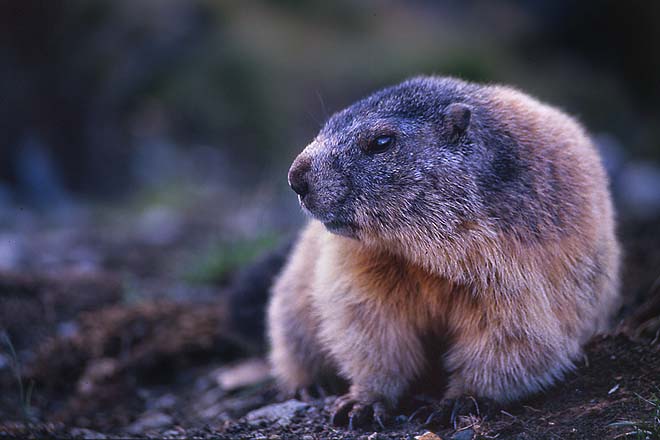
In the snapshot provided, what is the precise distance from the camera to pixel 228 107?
16.5m

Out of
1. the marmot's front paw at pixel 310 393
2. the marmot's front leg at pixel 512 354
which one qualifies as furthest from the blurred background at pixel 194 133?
the marmot's front leg at pixel 512 354

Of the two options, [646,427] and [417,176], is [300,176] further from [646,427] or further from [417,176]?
[646,427]

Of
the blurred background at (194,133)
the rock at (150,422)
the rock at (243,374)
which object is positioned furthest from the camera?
the blurred background at (194,133)

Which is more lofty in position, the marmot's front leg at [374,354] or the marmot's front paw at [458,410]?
the marmot's front leg at [374,354]

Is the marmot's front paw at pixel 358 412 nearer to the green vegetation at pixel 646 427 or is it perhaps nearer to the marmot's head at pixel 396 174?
the marmot's head at pixel 396 174

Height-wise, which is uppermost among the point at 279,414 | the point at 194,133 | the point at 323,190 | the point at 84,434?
the point at 194,133

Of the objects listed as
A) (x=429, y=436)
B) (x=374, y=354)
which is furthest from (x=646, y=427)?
(x=374, y=354)

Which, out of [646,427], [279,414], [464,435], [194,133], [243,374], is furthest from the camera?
[194,133]

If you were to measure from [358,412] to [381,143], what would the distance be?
1664mm

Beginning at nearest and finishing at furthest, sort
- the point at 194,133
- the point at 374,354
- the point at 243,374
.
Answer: the point at 374,354 < the point at 243,374 < the point at 194,133

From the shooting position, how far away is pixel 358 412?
406cm

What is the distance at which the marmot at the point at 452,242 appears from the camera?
3.91 m

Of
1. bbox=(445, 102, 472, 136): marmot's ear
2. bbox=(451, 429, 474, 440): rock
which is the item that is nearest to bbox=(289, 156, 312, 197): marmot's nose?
bbox=(445, 102, 472, 136): marmot's ear

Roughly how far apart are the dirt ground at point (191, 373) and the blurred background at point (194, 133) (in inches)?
1.2
